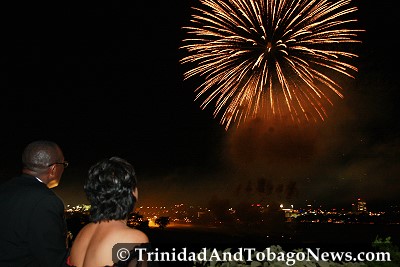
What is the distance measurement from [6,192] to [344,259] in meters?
4.23

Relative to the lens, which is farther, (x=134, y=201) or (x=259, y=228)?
(x=259, y=228)

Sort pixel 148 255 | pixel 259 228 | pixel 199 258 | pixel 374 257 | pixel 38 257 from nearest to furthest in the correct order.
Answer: pixel 148 255 < pixel 38 257 < pixel 199 258 < pixel 374 257 < pixel 259 228

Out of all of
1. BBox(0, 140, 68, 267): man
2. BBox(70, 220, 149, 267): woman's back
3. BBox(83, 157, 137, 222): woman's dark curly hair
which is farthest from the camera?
BBox(0, 140, 68, 267): man

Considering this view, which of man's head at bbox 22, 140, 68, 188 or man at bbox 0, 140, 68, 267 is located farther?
man's head at bbox 22, 140, 68, 188

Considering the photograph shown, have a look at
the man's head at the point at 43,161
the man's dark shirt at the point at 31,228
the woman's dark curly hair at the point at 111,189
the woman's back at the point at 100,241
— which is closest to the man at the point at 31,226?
the man's dark shirt at the point at 31,228

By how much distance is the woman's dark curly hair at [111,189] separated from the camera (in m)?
3.96

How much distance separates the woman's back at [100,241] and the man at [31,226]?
12.1 inches

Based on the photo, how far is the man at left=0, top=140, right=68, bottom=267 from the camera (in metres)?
4.31

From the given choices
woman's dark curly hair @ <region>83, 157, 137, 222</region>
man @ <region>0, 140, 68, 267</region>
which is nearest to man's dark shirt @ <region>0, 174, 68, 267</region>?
man @ <region>0, 140, 68, 267</region>

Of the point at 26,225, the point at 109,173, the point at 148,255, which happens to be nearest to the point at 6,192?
the point at 26,225

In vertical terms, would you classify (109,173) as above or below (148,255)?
above

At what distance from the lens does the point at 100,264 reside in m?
3.79

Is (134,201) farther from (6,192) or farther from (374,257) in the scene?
(374,257)

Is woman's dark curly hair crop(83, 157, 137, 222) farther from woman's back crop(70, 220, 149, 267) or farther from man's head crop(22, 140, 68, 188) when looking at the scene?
man's head crop(22, 140, 68, 188)
